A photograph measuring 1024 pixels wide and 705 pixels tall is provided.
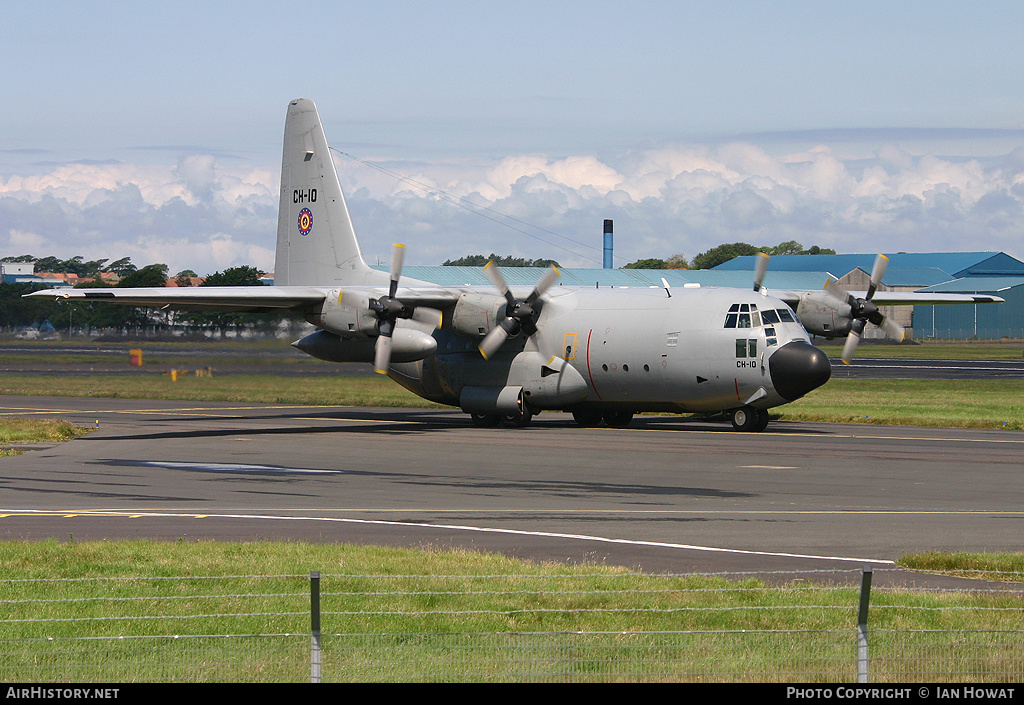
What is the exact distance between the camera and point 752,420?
1407 inches

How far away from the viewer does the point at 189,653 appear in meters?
10.5

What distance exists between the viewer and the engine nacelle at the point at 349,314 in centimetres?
3709

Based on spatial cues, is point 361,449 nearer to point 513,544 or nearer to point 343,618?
point 513,544

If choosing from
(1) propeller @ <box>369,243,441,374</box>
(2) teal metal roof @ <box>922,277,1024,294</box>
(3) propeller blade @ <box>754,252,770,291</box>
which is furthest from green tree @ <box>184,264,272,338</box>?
(2) teal metal roof @ <box>922,277,1024,294</box>

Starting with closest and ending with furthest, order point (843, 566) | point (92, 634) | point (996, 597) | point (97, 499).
Result: point (92, 634), point (996, 597), point (843, 566), point (97, 499)

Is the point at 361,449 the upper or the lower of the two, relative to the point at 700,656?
lower

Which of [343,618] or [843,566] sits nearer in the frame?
[343,618]

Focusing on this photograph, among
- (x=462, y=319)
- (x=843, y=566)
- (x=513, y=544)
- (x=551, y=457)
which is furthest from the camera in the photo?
(x=462, y=319)

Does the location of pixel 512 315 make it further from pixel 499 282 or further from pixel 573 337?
pixel 573 337

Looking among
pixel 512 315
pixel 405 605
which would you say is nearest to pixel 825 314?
pixel 512 315

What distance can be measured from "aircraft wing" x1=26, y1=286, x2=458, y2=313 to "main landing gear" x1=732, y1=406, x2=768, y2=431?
9.95m

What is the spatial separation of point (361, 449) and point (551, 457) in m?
5.66

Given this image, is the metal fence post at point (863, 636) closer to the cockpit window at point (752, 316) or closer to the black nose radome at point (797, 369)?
the black nose radome at point (797, 369)

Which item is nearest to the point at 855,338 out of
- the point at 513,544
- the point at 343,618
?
the point at 513,544
